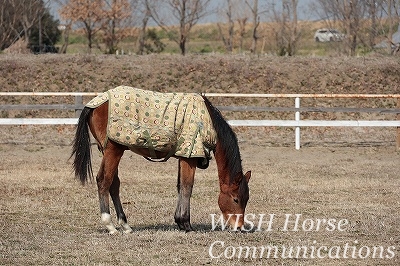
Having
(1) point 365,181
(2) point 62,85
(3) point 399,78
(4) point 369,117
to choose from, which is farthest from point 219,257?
(3) point 399,78

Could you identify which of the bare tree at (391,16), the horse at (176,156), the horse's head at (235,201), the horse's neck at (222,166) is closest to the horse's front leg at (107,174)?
the horse at (176,156)

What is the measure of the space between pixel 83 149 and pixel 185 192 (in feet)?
3.62

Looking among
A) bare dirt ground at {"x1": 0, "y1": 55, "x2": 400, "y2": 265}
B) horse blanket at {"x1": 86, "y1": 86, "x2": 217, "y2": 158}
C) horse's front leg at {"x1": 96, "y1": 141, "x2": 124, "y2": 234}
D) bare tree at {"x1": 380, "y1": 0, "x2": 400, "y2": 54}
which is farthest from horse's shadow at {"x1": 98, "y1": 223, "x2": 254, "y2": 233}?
bare tree at {"x1": 380, "y1": 0, "x2": 400, "y2": 54}

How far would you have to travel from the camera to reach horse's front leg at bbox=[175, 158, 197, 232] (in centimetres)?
774

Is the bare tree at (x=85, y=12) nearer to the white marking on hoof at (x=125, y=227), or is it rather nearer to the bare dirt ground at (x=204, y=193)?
the bare dirt ground at (x=204, y=193)

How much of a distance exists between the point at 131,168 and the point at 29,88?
12.9 metres

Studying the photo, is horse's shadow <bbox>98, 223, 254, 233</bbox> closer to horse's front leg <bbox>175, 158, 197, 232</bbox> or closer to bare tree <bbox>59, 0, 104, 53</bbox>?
horse's front leg <bbox>175, 158, 197, 232</bbox>

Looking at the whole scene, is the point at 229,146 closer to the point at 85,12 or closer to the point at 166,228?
the point at 166,228

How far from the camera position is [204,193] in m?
10.9

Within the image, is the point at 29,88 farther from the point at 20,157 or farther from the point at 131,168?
the point at 131,168

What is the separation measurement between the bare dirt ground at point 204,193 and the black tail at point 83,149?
0.63m

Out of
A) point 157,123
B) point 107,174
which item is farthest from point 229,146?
point 107,174

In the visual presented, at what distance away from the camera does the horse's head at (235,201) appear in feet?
25.2

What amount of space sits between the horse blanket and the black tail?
0.58 ft
